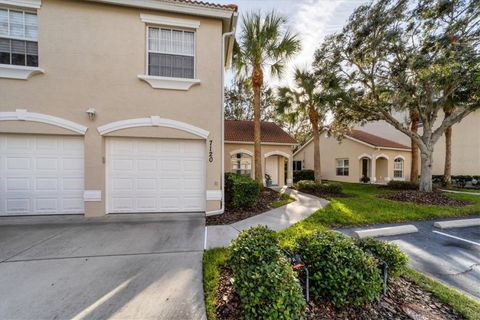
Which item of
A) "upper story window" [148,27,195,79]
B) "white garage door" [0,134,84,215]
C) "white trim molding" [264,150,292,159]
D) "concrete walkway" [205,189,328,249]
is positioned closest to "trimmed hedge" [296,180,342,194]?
"white trim molding" [264,150,292,159]

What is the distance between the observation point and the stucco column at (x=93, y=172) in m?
6.25

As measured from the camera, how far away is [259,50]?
9820mm

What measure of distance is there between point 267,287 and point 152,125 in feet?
19.0

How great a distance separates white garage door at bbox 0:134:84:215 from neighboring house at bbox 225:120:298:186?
29.3ft

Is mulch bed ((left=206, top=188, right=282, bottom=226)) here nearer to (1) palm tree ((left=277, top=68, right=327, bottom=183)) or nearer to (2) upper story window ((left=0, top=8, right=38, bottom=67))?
(1) palm tree ((left=277, top=68, right=327, bottom=183))

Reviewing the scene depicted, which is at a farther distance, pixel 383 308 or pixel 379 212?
pixel 379 212

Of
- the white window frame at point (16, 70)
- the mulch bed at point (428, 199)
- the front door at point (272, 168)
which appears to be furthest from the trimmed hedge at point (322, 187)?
the white window frame at point (16, 70)

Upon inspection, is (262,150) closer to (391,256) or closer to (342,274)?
(391,256)

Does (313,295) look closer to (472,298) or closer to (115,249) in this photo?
(472,298)

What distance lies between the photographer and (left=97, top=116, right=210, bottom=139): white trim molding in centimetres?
631

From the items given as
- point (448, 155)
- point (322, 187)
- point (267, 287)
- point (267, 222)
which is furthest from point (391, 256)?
point (448, 155)

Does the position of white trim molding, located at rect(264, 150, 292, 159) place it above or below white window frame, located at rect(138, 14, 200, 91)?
below

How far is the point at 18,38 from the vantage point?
596 centimetres

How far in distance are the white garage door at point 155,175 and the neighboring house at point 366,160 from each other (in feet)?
46.5
